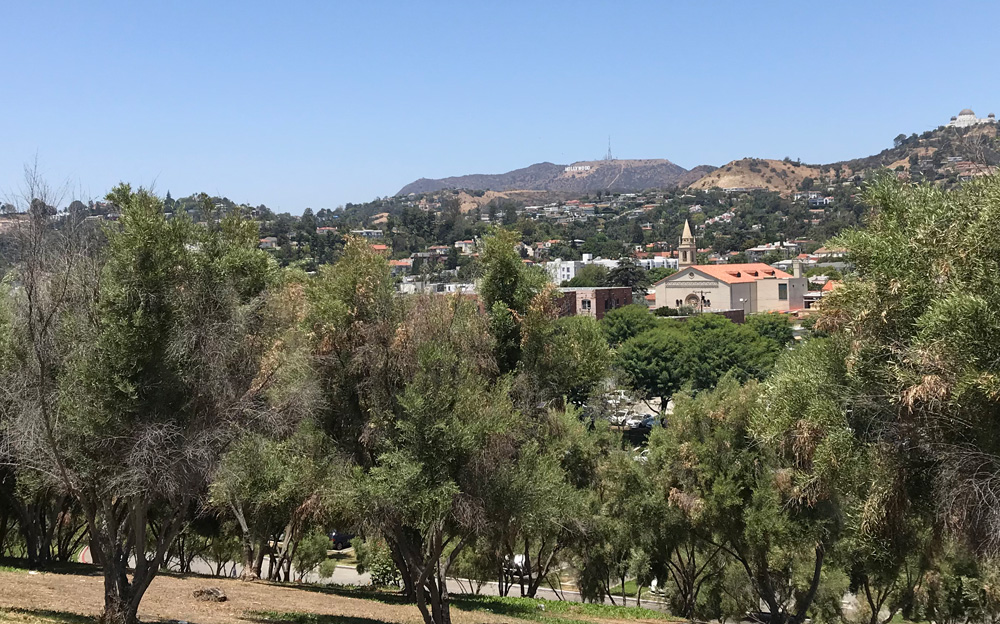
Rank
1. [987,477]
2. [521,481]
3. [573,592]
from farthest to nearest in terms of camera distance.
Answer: [573,592]
[521,481]
[987,477]

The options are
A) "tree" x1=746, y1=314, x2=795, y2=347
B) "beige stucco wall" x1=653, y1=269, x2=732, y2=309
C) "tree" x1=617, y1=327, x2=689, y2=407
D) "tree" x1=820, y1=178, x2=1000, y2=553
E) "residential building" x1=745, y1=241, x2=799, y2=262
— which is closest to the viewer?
"tree" x1=820, y1=178, x2=1000, y2=553

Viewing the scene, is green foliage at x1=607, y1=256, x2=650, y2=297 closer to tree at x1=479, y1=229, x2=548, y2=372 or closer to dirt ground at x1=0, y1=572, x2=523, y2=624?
tree at x1=479, y1=229, x2=548, y2=372

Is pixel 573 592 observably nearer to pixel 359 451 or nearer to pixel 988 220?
pixel 359 451

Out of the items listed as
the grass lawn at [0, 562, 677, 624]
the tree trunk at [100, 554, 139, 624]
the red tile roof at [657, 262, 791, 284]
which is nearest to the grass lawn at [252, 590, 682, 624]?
the grass lawn at [0, 562, 677, 624]

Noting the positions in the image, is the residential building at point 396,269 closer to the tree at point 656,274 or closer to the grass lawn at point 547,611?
the grass lawn at point 547,611

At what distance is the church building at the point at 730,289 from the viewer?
390ft

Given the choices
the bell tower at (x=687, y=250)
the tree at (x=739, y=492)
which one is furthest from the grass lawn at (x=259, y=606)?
the bell tower at (x=687, y=250)

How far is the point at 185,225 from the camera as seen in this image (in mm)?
11234

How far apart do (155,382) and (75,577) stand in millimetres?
8706

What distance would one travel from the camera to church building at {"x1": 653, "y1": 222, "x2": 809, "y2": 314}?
119 metres

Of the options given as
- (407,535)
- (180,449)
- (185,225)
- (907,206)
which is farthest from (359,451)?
(907,206)

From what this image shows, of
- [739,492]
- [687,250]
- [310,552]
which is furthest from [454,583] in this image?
[687,250]

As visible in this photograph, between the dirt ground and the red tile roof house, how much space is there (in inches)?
4068

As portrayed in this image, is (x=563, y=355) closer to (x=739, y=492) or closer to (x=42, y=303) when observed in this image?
(x=739, y=492)
